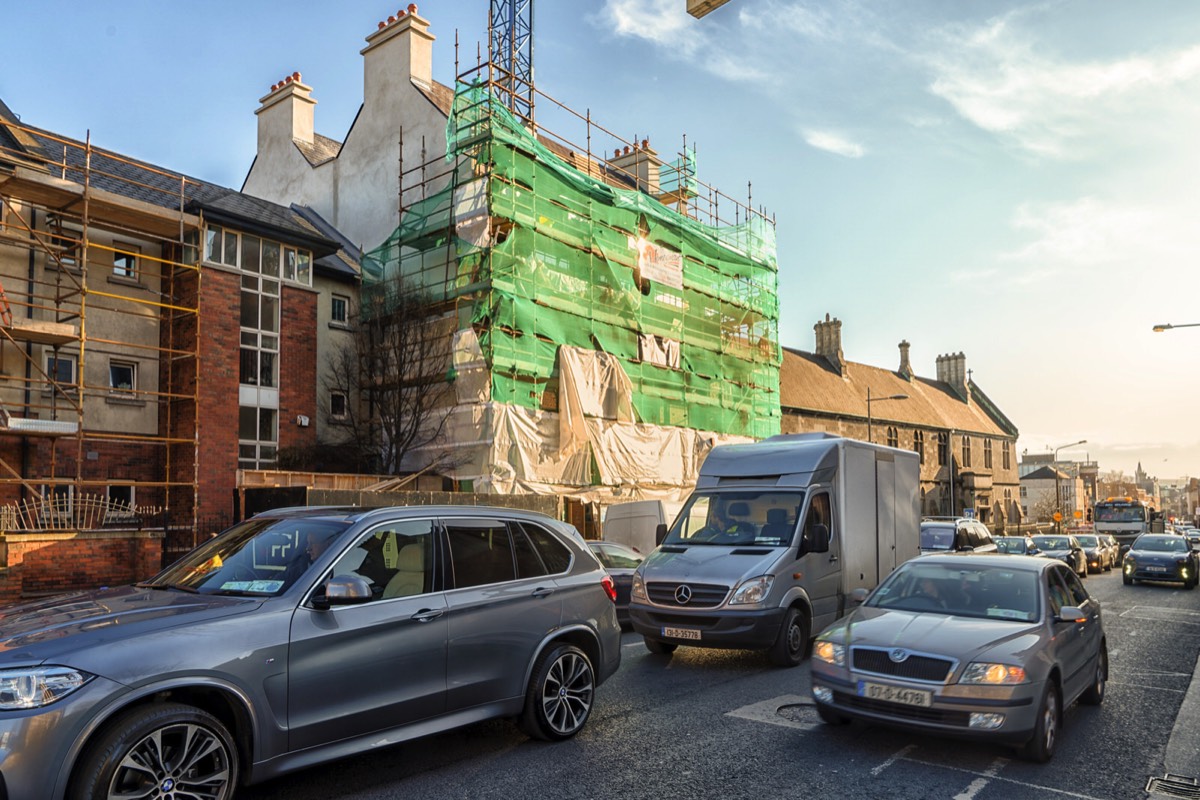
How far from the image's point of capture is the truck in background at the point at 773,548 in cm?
941

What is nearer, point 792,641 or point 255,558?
point 255,558

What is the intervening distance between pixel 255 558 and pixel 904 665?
4486 millimetres

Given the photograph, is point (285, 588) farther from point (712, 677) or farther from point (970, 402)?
point (970, 402)

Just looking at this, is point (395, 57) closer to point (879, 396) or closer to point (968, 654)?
point (968, 654)

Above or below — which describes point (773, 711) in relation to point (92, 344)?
below

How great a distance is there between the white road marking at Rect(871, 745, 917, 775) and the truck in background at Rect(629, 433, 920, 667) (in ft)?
9.39

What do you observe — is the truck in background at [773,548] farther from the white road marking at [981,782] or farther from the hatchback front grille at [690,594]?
the white road marking at [981,782]

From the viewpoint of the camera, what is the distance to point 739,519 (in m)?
10.8

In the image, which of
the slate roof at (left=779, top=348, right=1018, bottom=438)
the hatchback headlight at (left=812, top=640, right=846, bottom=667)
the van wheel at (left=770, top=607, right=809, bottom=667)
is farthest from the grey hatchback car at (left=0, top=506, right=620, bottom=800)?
the slate roof at (left=779, top=348, right=1018, bottom=438)

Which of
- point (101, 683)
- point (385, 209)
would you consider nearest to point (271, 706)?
point (101, 683)

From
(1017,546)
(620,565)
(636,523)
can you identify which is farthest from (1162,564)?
(620,565)

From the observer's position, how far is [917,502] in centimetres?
1359

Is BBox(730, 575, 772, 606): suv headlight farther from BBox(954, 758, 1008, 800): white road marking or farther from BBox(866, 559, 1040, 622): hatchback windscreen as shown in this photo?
BBox(954, 758, 1008, 800): white road marking

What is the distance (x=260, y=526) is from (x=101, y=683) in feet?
6.03
